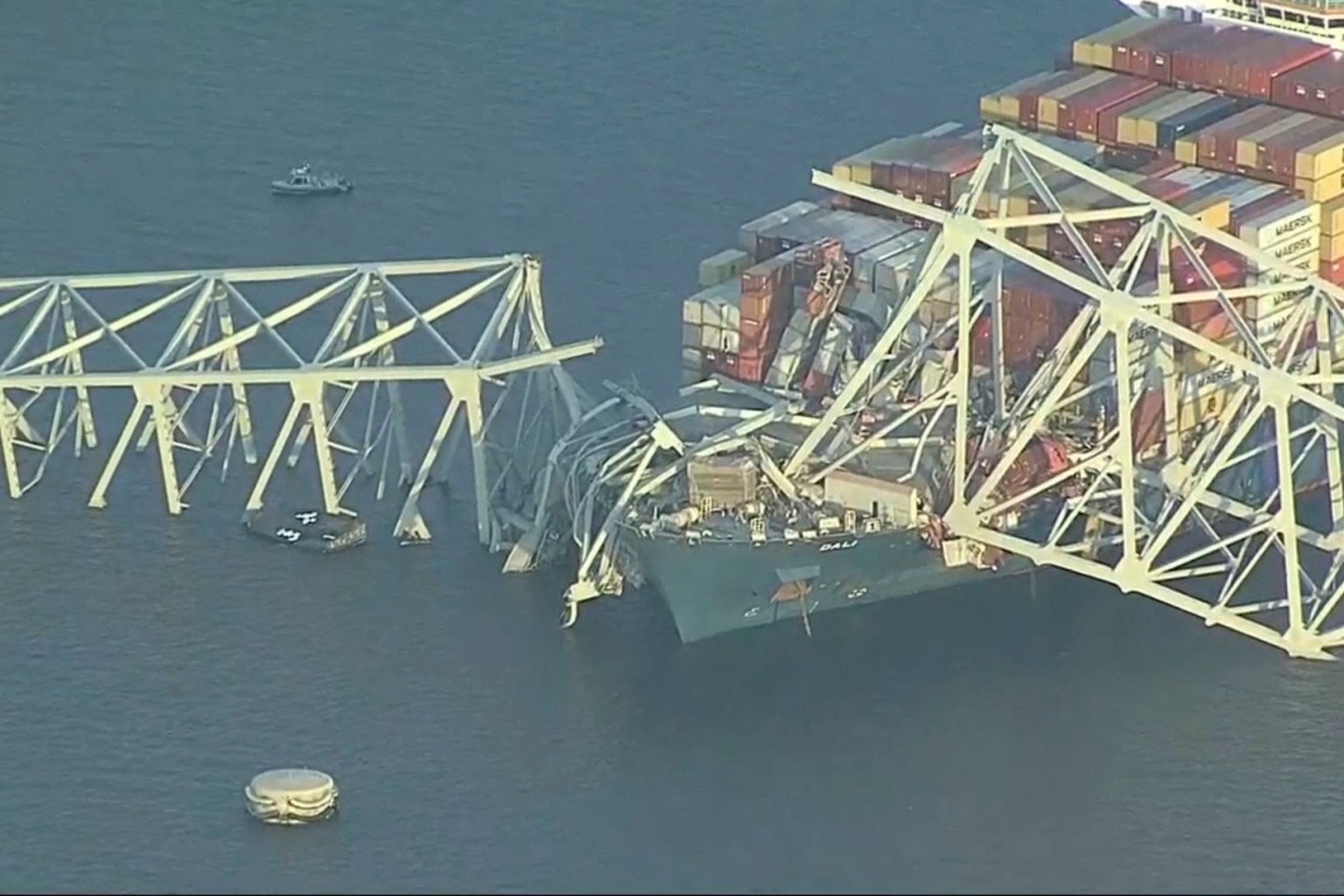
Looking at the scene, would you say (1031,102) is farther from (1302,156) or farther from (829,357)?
(829,357)

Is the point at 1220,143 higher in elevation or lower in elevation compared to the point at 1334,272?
higher

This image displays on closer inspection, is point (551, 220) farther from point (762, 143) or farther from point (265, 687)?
point (265, 687)

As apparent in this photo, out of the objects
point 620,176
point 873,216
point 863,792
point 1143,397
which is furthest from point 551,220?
point 863,792

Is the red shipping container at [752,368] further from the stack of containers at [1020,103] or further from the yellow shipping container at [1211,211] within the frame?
the stack of containers at [1020,103]

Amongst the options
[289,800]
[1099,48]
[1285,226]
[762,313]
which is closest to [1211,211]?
[1285,226]

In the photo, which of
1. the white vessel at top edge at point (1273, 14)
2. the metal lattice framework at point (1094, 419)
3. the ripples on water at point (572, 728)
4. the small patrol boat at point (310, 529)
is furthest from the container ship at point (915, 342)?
the small patrol boat at point (310, 529)

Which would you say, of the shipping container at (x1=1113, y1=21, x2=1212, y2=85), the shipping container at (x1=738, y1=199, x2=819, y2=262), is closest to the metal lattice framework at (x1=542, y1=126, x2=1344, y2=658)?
the shipping container at (x1=738, y1=199, x2=819, y2=262)
